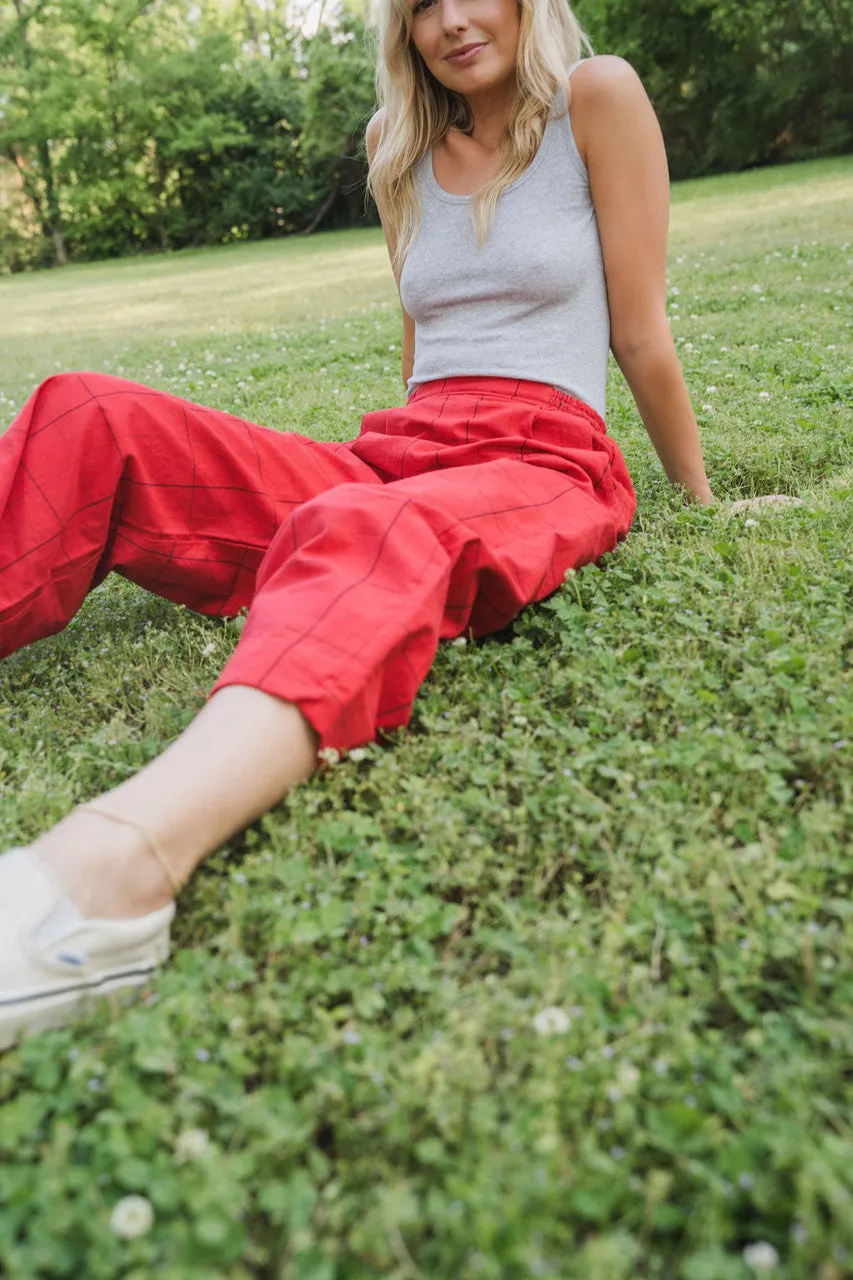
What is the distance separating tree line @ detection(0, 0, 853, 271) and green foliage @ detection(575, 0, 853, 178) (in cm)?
4

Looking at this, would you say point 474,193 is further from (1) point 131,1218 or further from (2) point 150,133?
(2) point 150,133

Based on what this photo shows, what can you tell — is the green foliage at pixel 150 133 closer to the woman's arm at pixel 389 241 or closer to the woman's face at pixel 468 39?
the woman's arm at pixel 389 241

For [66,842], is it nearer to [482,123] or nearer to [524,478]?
[524,478]

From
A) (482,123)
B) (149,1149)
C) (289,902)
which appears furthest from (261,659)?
(482,123)

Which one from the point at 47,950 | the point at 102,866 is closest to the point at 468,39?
the point at 102,866

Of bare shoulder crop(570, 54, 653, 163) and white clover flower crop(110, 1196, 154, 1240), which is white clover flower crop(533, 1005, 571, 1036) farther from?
bare shoulder crop(570, 54, 653, 163)

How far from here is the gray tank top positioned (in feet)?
9.06

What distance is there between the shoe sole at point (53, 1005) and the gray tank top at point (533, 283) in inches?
72.9

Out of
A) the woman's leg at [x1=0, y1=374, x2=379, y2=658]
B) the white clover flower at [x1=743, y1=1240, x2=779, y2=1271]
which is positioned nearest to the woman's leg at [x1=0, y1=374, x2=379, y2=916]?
the woman's leg at [x1=0, y1=374, x2=379, y2=658]

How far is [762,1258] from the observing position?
1116mm

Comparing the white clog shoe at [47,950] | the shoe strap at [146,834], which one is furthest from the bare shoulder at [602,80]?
the white clog shoe at [47,950]

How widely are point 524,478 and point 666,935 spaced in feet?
4.01

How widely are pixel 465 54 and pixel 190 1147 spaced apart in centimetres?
270

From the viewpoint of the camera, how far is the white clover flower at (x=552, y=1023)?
1406mm
